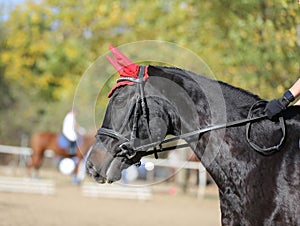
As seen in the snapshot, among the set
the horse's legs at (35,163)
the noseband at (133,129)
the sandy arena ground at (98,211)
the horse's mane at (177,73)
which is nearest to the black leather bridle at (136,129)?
the noseband at (133,129)

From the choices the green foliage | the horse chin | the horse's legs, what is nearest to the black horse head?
the horse chin

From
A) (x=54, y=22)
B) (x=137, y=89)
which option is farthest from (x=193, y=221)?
(x=54, y=22)

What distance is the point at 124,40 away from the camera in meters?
27.2

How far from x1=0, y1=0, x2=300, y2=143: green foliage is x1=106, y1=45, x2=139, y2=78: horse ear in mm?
583

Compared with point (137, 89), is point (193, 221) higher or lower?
lower

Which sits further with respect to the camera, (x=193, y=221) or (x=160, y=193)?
(x=160, y=193)

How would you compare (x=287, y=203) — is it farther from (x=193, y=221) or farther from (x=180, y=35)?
(x=180, y=35)

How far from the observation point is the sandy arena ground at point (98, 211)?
12.3 metres

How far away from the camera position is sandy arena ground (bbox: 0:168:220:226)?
12289 mm

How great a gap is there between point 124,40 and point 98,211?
13.6 metres

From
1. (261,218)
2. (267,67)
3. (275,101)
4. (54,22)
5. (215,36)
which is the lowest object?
(261,218)

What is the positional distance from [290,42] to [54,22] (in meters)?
24.8

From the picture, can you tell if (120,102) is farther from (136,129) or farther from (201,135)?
(201,135)

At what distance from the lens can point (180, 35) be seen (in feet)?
59.9
